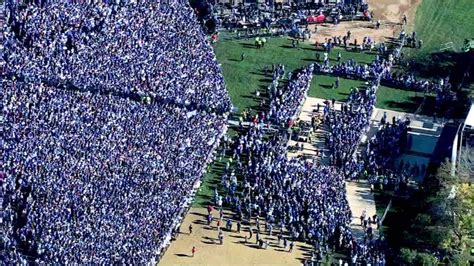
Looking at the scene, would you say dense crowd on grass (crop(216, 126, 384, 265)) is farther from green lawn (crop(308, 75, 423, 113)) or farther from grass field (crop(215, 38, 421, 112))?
green lawn (crop(308, 75, 423, 113))

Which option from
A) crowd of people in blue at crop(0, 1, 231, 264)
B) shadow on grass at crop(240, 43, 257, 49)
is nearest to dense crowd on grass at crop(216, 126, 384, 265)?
crowd of people in blue at crop(0, 1, 231, 264)

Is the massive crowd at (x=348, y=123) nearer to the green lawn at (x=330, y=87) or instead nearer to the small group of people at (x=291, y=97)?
the green lawn at (x=330, y=87)

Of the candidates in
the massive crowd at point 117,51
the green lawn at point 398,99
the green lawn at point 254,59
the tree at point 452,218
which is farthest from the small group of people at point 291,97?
the tree at point 452,218

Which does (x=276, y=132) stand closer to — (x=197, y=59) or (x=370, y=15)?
(x=197, y=59)

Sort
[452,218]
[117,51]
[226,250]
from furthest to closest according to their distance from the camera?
[117,51]
[226,250]
[452,218]

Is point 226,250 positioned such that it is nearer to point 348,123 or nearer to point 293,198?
Result: point 293,198

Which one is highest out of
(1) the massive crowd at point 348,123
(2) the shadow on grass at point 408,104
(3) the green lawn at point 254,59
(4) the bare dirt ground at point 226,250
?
(3) the green lawn at point 254,59

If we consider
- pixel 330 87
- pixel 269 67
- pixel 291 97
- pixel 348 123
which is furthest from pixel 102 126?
pixel 330 87
